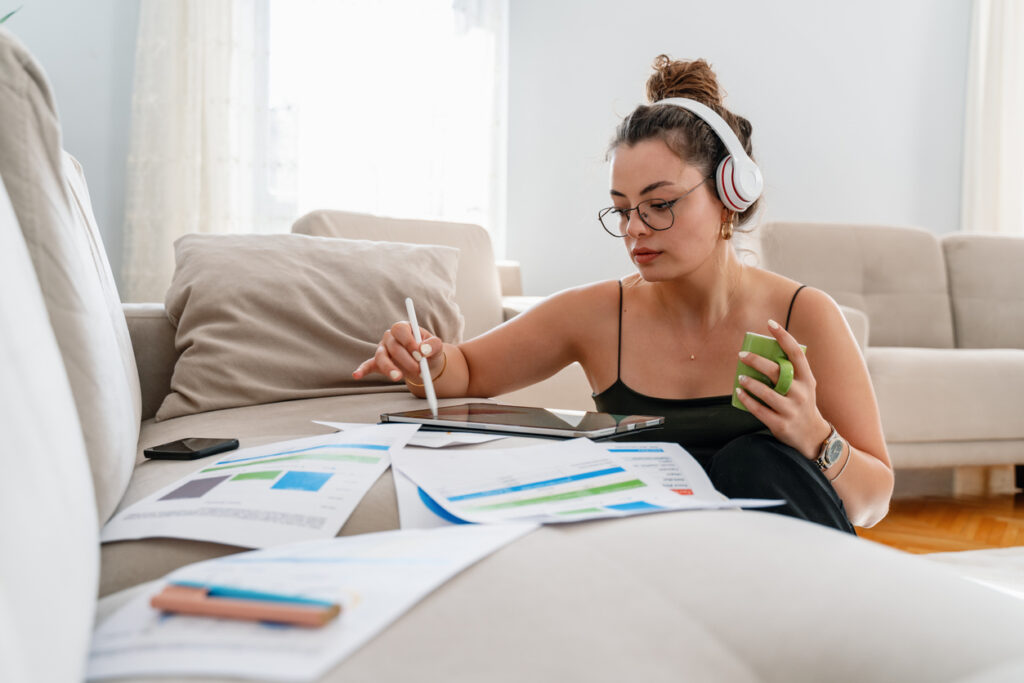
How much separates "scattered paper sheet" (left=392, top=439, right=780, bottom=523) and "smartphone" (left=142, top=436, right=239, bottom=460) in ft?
0.85

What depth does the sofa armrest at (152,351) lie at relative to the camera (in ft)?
4.89

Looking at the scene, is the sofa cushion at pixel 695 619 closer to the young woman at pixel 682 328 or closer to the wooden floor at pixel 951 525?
the young woman at pixel 682 328

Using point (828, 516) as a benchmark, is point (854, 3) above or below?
above

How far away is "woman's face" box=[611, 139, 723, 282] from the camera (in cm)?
124

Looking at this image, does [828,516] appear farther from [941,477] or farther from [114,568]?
[941,477]

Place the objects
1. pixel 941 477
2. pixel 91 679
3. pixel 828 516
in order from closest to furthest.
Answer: pixel 91 679
pixel 828 516
pixel 941 477

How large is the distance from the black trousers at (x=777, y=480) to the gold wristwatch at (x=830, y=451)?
62 millimetres

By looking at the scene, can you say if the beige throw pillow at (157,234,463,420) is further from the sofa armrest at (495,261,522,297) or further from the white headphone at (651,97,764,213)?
the sofa armrest at (495,261,522,297)

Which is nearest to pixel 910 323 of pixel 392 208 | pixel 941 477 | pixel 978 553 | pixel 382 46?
pixel 941 477

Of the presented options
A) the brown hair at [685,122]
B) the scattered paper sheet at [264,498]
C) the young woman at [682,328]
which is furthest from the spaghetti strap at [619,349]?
the scattered paper sheet at [264,498]

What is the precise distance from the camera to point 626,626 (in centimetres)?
46

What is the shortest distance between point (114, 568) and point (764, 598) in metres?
0.47

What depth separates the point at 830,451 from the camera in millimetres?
1021

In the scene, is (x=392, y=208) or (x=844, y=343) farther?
(x=392, y=208)
